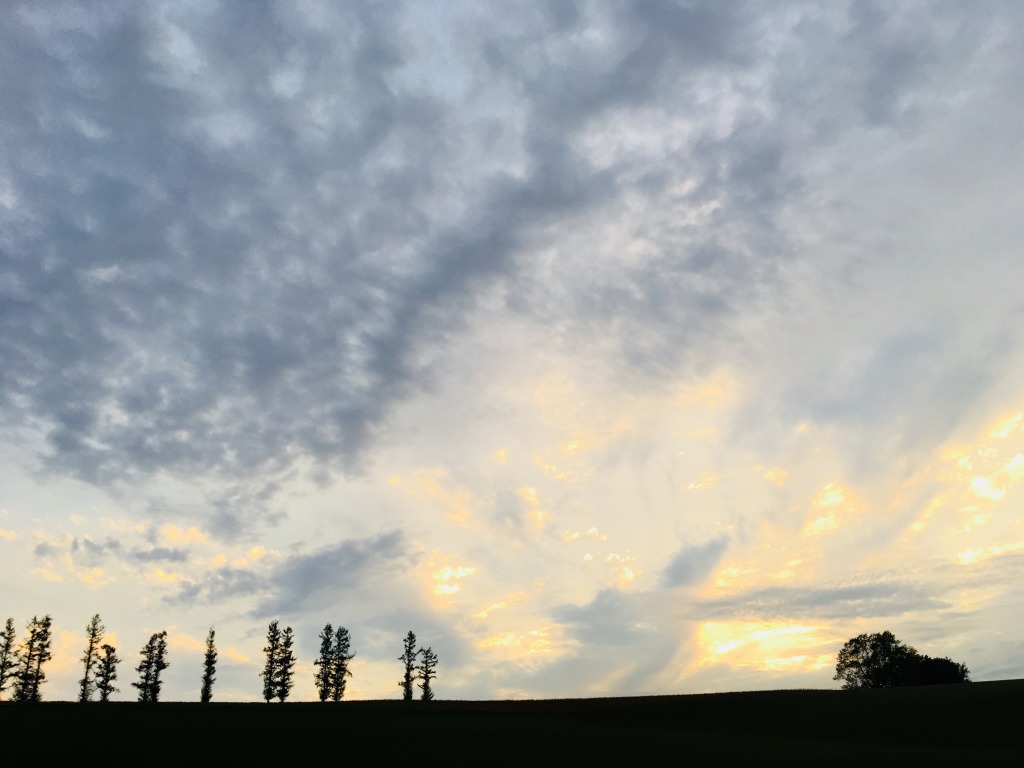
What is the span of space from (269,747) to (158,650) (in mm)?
93214

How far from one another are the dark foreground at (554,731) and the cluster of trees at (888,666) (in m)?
49.6

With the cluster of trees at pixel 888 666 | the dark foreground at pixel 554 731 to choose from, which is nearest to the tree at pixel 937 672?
the cluster of trees at pixel 888 666

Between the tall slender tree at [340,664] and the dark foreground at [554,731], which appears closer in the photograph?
the dark foreground at [554,731]

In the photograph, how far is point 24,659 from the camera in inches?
4058

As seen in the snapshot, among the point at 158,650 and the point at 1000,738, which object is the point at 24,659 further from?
the point at 1000,738

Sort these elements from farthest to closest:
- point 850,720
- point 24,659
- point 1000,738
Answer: point 24,659, point 850,720, point 1000,738

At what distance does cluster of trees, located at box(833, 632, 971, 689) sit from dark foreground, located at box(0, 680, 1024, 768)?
163ft

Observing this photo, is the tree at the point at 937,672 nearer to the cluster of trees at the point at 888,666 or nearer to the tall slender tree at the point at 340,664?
the cluster of trees at the point at 888,666

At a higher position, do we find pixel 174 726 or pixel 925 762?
pixel 174 726

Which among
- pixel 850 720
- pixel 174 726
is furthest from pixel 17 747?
pixel 850 720

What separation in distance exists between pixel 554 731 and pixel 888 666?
304 feet

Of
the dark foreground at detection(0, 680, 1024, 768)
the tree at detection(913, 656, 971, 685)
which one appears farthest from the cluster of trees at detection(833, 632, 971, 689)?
the dark foreground at detection(0, 680, 1024, 768)

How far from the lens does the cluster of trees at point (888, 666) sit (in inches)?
4090

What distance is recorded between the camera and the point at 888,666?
109688 millimetres
